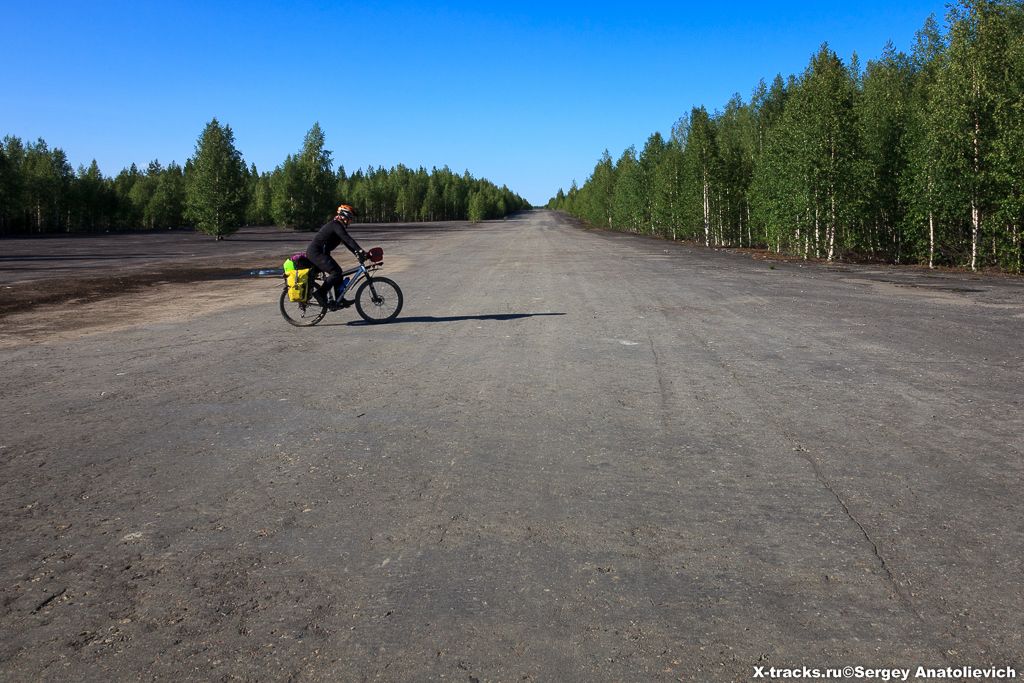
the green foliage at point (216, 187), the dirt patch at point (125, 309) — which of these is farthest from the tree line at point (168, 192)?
the dirt patch at point (125, 309)

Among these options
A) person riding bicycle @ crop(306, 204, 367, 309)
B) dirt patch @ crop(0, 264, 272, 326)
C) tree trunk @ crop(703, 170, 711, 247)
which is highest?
tree trunk @ crop(703, 170, 711, 247)

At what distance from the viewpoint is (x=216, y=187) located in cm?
5919

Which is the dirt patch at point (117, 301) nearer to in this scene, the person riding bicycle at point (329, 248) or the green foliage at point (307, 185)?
the person riding bicycle at point (329, 248)

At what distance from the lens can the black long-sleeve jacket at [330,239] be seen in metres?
11.6

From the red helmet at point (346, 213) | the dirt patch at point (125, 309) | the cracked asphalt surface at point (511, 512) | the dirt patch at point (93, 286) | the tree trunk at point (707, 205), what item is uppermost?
the tree trunk at point (707, 205)

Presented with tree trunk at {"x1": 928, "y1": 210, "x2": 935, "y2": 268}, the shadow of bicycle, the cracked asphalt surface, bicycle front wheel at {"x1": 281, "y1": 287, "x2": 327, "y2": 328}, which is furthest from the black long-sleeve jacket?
tree trunk at {"x1": 928, "y1": 210, "x2": 935, "y2": 268}

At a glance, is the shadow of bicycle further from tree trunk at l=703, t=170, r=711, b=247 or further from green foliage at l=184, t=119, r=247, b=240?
green foliage at l=184, t=119, r=247, b=240

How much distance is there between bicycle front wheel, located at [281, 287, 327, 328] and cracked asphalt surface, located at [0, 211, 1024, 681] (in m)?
2.58

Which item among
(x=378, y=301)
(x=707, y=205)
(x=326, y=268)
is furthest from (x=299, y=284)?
(x=707, y=205)

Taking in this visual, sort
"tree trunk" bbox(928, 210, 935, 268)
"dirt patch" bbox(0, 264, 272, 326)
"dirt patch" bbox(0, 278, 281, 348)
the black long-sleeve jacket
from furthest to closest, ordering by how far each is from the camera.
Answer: "tree trunk" bbox(928, 210, 935, 268), "dirt patch" bbox(0, 264, 272, 326), the black long-sleeve jacket, "dirt patch" bbox(0, 278, 281, 348)

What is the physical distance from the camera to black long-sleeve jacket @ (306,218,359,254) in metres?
11.6

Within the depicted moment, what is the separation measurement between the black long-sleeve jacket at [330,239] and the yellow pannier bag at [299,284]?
1.56 ft

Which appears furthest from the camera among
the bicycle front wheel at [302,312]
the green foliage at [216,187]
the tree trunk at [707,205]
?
the green foliage at [216,187]

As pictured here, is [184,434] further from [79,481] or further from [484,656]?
[484,656]
